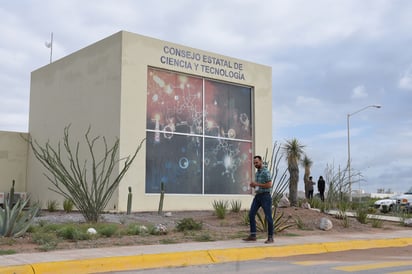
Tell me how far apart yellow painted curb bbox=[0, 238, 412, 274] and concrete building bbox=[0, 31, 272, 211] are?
9.01 m

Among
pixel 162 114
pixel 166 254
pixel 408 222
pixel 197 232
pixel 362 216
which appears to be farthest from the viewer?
pixel 162 114

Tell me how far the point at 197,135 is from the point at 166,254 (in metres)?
12.3

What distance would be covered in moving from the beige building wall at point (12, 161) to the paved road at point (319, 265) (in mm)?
17151

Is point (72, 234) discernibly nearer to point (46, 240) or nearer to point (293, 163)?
point (46, 240)

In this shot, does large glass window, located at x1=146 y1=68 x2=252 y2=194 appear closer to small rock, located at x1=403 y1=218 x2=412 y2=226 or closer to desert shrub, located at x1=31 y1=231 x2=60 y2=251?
small rock, located at x1=403 y1=218 x2=412 y2=226

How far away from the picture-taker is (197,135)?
21703mm

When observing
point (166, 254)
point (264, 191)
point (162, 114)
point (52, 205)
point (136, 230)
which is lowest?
point (166, 254)

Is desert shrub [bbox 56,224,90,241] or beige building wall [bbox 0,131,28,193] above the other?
beige building wall [bbox 0,131,28,193]

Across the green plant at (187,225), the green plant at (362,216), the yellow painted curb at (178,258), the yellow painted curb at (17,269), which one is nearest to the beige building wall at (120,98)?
the green plant at (187,225)

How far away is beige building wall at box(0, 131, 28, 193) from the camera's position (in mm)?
24203

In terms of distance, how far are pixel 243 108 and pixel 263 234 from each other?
36.2 ft

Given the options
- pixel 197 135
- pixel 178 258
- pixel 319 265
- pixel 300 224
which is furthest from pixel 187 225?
pixel 197 135

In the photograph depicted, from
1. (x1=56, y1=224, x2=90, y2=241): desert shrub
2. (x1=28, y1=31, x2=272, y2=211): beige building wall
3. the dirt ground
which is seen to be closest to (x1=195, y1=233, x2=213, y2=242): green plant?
the dirt ground

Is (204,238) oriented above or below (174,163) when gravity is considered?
below
